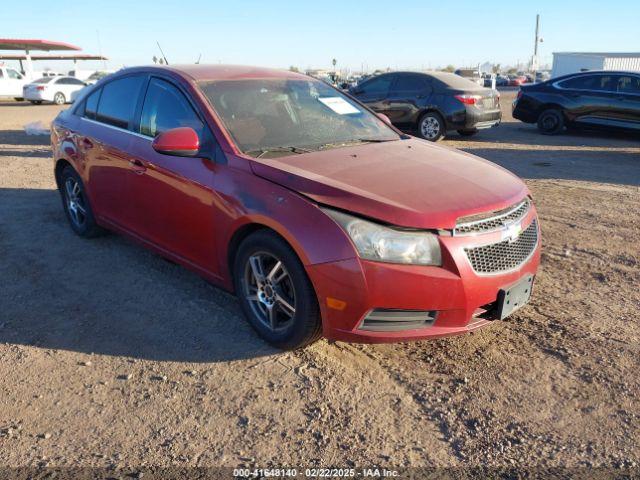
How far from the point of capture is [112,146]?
177 inches

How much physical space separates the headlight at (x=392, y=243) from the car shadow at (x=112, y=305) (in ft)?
3.32

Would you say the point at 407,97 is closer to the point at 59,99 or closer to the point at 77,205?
the point at 77,205

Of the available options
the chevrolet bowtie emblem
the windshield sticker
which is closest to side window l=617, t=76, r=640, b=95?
the windshield sticker

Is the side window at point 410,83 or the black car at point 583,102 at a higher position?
the side window at point 410,83

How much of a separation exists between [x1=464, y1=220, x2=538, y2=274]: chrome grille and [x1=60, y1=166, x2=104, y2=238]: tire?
12.2 ft

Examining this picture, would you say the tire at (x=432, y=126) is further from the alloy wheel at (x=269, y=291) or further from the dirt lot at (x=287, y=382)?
the alloy wheel at (x=269, y=291)

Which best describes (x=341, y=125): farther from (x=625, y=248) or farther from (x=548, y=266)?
(x=625, y=248)

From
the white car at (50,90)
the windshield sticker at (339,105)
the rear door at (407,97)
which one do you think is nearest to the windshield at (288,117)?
the windshield sticker at (339,105)

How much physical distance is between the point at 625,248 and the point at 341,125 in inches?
115

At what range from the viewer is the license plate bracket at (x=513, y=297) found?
3.01m

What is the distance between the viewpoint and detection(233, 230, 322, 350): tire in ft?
9.93

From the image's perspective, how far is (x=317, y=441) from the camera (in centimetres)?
260

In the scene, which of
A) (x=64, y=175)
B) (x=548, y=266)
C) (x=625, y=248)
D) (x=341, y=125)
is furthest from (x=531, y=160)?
(x=64, y=175)

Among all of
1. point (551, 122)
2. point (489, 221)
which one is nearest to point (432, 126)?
point (551, 122)
